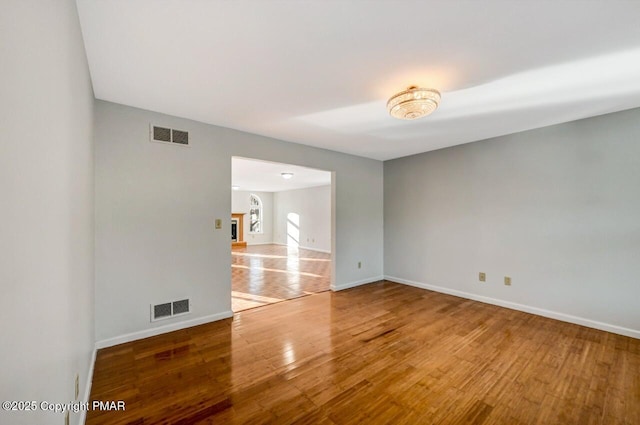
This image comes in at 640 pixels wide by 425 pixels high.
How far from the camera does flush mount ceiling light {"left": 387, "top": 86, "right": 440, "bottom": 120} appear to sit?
218 cm

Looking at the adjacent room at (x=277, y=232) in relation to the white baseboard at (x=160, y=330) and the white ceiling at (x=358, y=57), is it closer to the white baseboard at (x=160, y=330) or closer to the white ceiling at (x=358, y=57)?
the white baseboard at (x=160, y=330)

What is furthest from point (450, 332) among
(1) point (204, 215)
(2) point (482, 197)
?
(1) point (204, 215)

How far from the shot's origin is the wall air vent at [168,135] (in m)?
2.74

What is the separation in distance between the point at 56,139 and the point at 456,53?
89.7 inches

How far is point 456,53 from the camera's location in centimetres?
180

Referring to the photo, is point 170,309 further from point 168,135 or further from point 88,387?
point 168,135

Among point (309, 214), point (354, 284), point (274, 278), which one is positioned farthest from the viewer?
point (309, 214)

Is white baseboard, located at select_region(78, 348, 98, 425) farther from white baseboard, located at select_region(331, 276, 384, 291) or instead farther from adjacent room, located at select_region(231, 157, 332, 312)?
white baseboard, located at select_region(331, 276, 384, 291)

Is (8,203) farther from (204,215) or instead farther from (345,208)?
(345,208)

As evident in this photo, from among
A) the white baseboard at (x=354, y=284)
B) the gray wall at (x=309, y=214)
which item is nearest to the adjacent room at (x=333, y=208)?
the white baseboard at (x=354, y=284)

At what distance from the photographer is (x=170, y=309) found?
111 inches

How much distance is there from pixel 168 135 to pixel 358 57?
2.17m

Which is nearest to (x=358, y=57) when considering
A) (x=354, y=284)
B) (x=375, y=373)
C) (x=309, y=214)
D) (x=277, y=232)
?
(x=375, y=373)

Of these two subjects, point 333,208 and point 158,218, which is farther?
point 333,208
